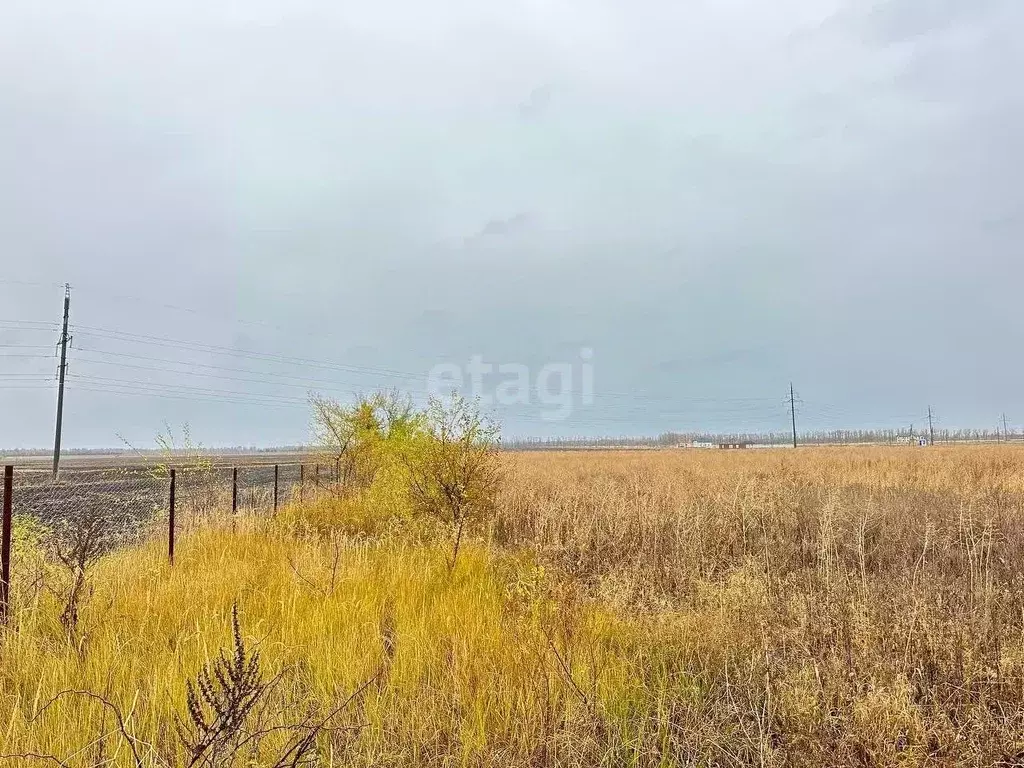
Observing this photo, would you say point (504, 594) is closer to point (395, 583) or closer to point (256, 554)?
point (395, 583)

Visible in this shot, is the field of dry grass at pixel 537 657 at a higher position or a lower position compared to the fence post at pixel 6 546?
lower

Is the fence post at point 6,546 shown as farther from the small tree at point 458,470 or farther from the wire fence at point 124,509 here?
the small tree at point 458,470

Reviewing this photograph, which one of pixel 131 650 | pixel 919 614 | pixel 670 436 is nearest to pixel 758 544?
pixel 919 614

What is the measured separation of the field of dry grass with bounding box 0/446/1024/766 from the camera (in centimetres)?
309

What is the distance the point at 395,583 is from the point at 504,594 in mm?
1187

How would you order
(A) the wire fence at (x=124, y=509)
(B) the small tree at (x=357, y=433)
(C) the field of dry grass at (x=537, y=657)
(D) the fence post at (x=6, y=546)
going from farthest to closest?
(B) the small tree at (x=357, y=433), (A) the wire fence at (x=124, y=509), (D) the fence post at (x=6, y=546), (C) the field of dry grass at (x=537, y=657)

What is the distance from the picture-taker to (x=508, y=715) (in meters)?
3.30

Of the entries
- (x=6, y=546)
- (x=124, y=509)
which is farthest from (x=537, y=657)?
(x=124, y=509)

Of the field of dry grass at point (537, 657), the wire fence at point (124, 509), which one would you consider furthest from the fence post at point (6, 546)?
the field of dry grass at point (537, 657)

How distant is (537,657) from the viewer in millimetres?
3859

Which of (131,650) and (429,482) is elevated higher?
(429,482)

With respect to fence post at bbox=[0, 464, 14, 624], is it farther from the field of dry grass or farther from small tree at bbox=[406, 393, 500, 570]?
small tree at bbox=[406, 393, 500, 570]

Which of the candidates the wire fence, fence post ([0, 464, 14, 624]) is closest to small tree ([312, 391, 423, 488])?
the wire fence

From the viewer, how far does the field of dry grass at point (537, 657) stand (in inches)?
122
